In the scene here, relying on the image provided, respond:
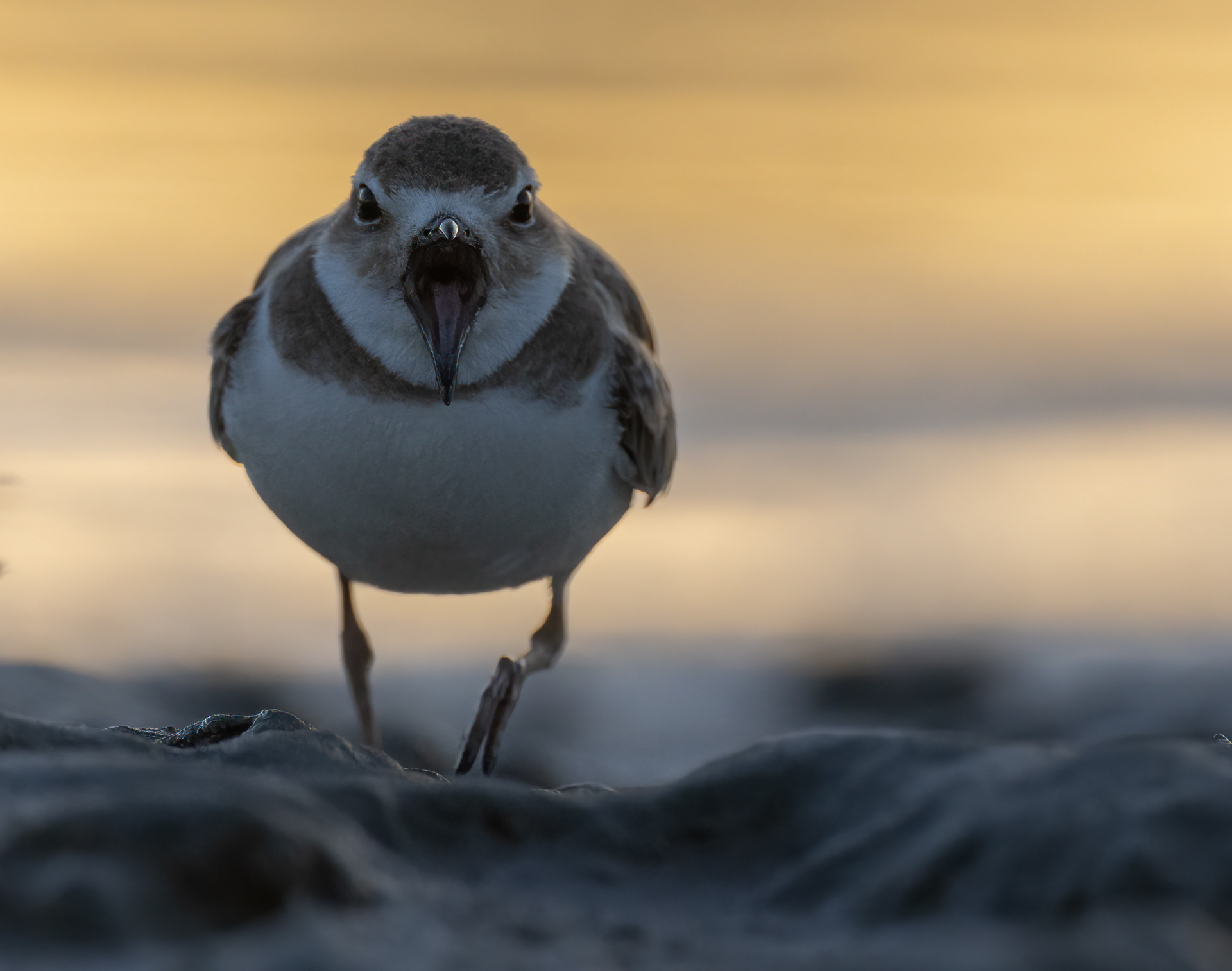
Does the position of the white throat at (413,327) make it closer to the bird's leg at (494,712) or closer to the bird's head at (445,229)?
the bird's head at (445,229)

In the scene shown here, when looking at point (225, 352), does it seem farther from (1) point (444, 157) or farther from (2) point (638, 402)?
(2) point (638, 402)

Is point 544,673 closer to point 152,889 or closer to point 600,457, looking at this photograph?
point 600,457

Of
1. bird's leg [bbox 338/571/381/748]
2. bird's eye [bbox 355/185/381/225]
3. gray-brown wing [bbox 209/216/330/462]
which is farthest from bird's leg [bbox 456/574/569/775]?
bird's eye [bbox 355/185/381/225]

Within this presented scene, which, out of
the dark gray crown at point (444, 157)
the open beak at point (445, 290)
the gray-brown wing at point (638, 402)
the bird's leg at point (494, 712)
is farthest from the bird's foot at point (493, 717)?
the dark gray crown at point (444, 157)

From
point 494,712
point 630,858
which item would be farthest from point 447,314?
point 630,858

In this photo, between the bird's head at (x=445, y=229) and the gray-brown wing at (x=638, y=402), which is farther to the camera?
the gray-brown wing at (x=638, y=402)

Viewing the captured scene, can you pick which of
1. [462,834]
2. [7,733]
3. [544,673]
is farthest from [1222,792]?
[544,673]
